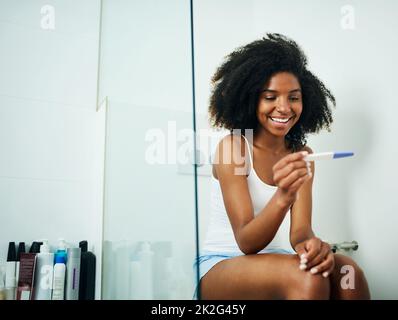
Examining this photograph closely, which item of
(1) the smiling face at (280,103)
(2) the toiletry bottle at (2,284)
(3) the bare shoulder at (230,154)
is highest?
(1) the smiling face at (280,103)

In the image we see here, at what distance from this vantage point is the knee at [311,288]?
67cm

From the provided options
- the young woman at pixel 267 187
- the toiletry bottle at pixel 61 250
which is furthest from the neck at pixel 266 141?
the toiletry bottle at pixel 61 250

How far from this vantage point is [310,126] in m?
1.07

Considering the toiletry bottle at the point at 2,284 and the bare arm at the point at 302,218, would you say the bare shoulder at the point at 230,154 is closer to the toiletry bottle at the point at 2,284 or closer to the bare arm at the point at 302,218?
the bare arm at the point at 302,218

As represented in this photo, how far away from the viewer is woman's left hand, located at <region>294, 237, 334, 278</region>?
27.1 inches

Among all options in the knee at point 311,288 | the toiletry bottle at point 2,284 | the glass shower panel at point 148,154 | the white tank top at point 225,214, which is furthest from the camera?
the toiletry bottle at point 2,284

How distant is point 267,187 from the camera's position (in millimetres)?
912

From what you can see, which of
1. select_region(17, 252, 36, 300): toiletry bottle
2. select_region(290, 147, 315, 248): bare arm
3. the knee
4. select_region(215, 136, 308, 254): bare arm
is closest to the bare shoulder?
select_region(215, 136, 308, 254): bare arm

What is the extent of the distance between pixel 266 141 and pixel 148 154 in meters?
0.28

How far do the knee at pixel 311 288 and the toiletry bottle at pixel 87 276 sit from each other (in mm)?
691

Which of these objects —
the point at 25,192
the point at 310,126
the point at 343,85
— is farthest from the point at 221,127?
the point at 25,192

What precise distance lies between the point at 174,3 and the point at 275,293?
24.9 inches

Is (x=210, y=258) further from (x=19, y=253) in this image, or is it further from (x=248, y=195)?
(x=19, y=253)
